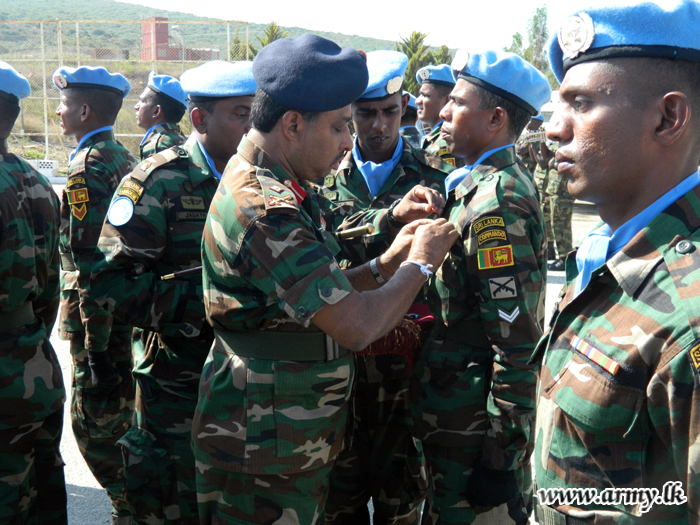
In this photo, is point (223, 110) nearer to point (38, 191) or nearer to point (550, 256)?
point (38, 191)

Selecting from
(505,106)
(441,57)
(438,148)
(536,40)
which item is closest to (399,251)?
(505,106)

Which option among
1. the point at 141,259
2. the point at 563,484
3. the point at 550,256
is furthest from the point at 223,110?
the point at 550,256

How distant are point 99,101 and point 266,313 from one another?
328 cm

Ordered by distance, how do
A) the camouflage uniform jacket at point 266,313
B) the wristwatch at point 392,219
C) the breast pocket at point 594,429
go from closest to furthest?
the breast pocket at point 594,429, the camouflage uniform jacket at point 266,313, the wristwatch at point 392,219

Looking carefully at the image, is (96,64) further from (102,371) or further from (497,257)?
(497,257)

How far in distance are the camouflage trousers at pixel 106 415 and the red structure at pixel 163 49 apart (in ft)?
57.0

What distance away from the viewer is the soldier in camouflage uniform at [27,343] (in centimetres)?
284

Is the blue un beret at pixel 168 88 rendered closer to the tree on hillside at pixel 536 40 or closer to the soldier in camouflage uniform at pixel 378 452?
the soldier in camouflage uniform at pixel 378 452

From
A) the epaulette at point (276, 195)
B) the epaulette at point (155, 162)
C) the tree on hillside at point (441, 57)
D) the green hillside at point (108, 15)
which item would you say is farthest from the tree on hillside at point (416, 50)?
the green hillside at point (108, 15)

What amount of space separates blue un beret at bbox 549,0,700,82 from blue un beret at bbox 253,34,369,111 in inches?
34.0

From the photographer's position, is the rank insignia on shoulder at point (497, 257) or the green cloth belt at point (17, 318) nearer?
the rank insignia on shoulder at point (497, 257)

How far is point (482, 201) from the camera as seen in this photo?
2.53 m

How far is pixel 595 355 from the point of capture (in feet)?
4.63

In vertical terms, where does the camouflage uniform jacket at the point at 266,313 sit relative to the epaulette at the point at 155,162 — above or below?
below
